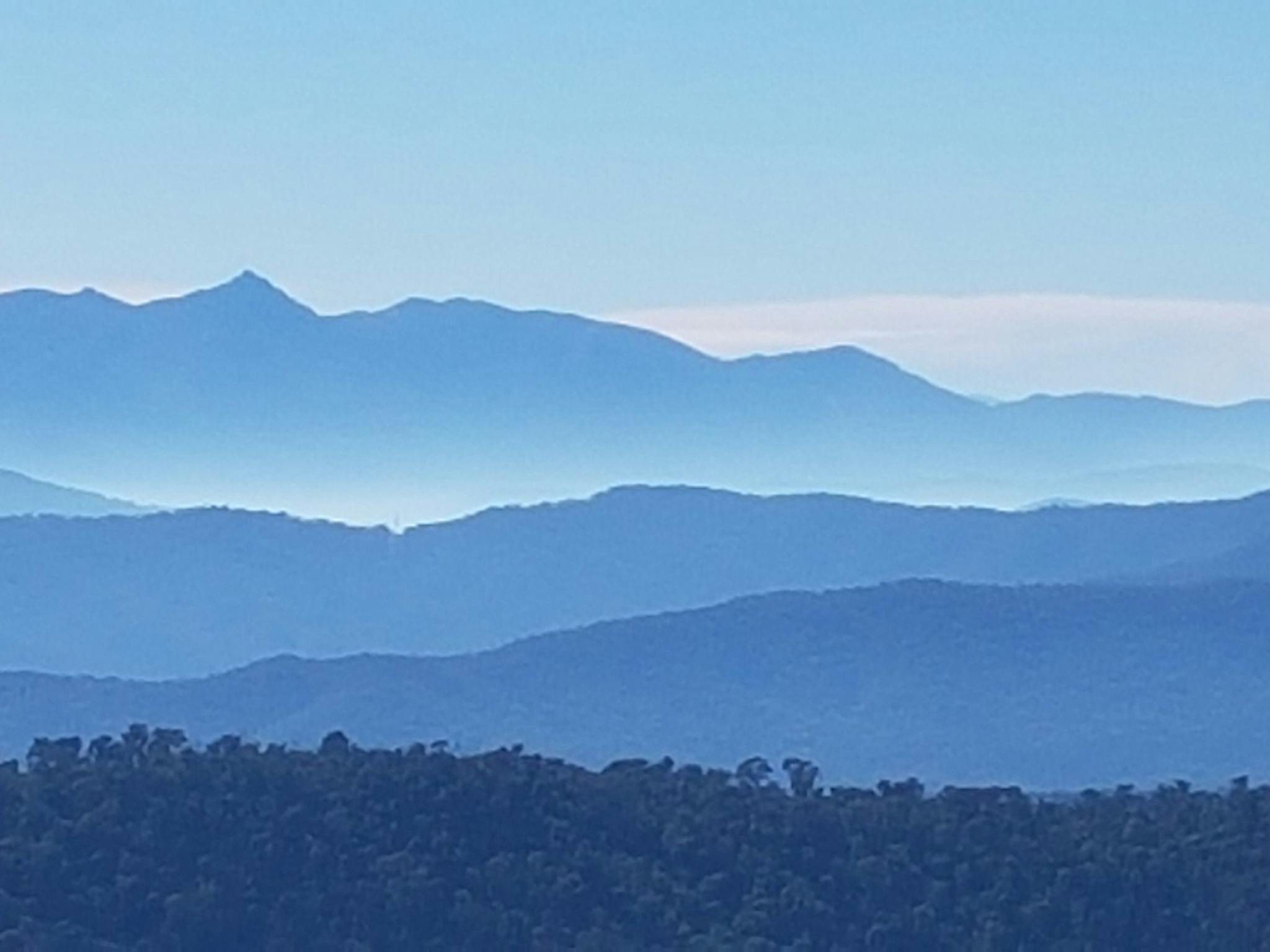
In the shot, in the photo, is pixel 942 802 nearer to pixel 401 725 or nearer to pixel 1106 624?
pixel 401 725

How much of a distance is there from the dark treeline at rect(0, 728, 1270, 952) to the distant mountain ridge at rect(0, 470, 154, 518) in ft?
484

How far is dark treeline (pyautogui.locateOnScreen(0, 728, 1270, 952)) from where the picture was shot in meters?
17.6

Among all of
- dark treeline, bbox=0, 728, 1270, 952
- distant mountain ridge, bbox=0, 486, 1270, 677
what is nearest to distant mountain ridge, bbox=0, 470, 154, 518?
distant mountain ridge, bbox=0, 486, 1270, 677

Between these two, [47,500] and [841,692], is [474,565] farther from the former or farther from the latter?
[47,500]

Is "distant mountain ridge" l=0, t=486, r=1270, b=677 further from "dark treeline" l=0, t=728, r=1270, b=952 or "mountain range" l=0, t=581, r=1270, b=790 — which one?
"dark treeline" l=0, t=728, r=1270, b=952

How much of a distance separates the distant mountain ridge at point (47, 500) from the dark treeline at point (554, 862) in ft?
484

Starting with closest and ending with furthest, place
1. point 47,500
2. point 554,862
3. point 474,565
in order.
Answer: point 554,862
point 474,565
point 47,500

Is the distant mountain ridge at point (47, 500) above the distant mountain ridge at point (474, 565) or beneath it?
above

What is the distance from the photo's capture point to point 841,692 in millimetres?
76062

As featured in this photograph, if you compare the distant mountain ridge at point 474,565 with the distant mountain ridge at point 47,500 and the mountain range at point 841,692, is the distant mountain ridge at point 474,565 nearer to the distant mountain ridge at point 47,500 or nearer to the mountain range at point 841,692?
the mountain range at point 841,692

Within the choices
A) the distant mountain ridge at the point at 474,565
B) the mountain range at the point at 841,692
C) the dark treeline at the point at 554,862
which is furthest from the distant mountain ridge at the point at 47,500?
the dark treeline at the point at 554,862

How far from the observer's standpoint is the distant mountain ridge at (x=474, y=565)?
109875mm

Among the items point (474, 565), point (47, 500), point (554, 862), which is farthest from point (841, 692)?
point (47, 500)

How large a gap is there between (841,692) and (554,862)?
2279 inches
